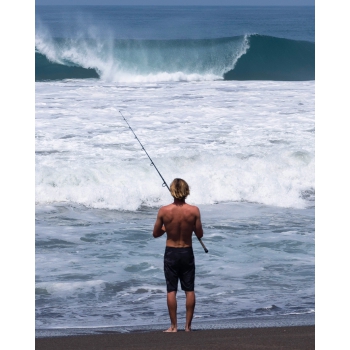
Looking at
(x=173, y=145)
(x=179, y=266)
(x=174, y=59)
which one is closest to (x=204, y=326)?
(x=179, y=266)

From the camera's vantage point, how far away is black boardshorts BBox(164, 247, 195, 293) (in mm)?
4453

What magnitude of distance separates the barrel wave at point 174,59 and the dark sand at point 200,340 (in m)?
16.9

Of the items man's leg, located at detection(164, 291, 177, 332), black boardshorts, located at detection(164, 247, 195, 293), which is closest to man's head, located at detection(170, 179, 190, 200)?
black boardshorts, located at detection(164, 247, 195, 293)

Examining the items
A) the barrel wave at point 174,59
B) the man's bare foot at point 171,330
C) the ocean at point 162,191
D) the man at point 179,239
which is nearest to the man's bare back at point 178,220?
the man at point 179,239

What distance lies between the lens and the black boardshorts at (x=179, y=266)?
4.45 metres

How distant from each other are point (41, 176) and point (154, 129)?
3.88 m

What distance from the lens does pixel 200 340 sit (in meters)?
4.10

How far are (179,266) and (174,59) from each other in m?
21.0

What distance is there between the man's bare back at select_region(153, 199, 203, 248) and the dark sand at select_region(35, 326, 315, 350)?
21.4 inches

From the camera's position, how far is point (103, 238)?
733cm

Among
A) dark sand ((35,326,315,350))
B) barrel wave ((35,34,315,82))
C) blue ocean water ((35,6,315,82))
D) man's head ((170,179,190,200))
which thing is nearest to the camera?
dark sand ((35,326,315,350))

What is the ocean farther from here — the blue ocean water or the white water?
the blue ocean water

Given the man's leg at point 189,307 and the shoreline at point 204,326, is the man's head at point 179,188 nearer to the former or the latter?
the man's leg at point 189,307
